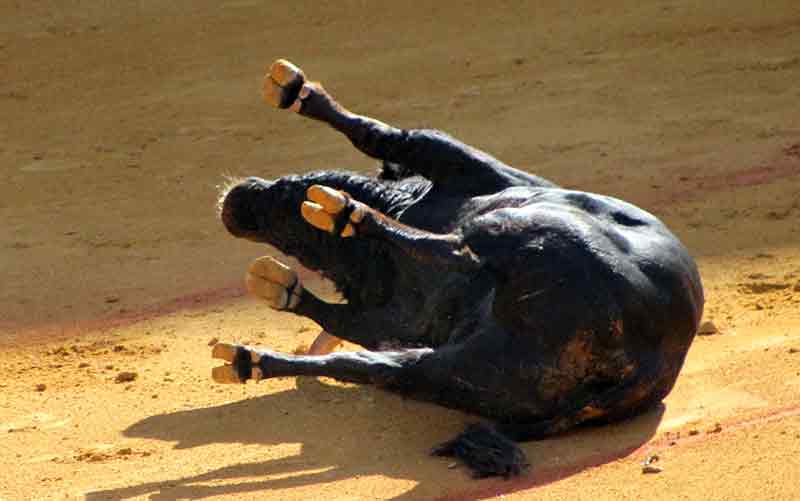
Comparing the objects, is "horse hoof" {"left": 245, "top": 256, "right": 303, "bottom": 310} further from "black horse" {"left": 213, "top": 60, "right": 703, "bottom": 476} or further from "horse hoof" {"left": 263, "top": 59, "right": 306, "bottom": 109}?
"horse hoof" {"left": 263, "top": 59, "right": 306, "bottom": 109}

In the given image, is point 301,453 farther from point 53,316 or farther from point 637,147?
point 637,147

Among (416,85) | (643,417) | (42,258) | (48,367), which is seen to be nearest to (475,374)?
(643,417)

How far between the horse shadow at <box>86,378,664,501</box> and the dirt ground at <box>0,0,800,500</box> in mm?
12

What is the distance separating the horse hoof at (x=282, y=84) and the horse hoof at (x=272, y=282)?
0.96 meters

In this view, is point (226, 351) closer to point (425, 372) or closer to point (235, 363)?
point (235, 363)

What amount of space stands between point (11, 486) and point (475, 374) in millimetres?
1563

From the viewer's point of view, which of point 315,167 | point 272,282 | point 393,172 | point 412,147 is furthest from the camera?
point 315,167

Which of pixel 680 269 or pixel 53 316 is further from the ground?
pixel 680 269

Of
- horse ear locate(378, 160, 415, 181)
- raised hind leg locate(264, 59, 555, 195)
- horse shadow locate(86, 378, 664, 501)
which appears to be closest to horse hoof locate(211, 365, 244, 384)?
horse shadow locate(86, 378, 664, 501)

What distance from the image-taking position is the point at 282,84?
641cm

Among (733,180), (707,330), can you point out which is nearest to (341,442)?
(707,330)

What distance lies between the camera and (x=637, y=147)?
9.80 metres

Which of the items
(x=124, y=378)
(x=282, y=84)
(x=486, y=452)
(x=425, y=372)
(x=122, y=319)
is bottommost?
(x=122, y=319)

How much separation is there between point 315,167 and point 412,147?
361 centimetres
